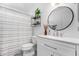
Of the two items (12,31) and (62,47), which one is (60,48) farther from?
(12,31)

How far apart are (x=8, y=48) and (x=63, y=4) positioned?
1.99m

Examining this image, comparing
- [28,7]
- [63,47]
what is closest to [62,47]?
[63,47]

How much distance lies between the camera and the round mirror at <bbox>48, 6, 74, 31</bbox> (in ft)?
4.84

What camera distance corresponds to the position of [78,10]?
4.29 feet

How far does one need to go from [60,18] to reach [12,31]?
150 cm

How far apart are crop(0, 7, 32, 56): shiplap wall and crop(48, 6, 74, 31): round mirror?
1.06 meters

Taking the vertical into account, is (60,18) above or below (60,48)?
above

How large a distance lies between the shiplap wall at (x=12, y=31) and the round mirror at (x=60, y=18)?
3.49ft

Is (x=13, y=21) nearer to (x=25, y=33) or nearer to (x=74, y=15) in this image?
(x=25, y=33)

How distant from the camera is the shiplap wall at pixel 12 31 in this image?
1.83 metres

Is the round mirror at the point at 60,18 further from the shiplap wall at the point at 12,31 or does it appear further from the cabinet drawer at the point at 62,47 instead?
the shiplap wall at the point at 12,31

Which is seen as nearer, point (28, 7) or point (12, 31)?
point (12, 31)

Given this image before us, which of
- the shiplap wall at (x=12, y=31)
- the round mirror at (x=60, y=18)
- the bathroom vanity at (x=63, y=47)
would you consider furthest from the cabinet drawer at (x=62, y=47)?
the shiplap wall at (x=12, y=31)

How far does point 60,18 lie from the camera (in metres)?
1.68
